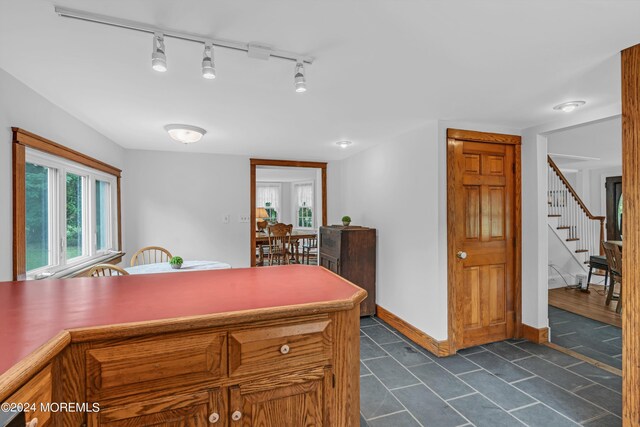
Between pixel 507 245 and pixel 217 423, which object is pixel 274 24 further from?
pixel 507 245

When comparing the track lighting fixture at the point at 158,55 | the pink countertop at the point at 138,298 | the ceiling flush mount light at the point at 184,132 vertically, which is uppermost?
the ceiling flush mount light at the point at 184,132

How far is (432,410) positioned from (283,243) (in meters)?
4.37

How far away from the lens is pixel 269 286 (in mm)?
1421

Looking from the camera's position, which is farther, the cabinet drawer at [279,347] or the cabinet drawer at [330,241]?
the cabinet drawer at [330,241]


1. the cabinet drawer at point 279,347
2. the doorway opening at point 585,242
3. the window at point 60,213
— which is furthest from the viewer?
the doorway opening at point 585,242

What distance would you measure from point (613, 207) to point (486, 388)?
6777 millimetres

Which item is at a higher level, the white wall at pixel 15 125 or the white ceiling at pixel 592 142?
the white ceiling at pixel 592 142

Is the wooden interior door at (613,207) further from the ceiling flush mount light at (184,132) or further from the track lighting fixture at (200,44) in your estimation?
the ceiling flush mount light at (184,132)

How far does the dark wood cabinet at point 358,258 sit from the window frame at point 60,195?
2595mm

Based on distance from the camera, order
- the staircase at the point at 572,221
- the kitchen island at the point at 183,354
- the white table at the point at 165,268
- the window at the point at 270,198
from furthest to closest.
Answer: the window at the point at 270,198
the staircase at the point at 572,221
the white table at the point at 165,268
the kitchen island at the point at 183,354

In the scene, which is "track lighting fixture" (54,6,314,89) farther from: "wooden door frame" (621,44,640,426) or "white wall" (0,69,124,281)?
"wooden door frame" (621,44,640,426)

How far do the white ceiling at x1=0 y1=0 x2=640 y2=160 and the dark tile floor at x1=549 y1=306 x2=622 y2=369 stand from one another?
2193mm

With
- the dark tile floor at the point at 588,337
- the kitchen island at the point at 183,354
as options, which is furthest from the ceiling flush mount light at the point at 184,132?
the dark tile floor at the point at 588,337

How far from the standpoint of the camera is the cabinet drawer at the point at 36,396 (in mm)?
721
